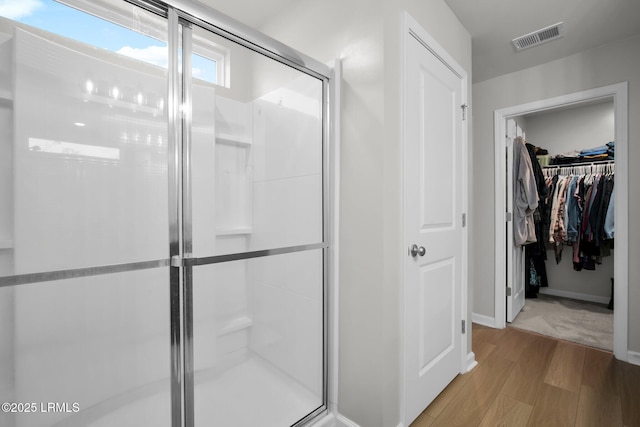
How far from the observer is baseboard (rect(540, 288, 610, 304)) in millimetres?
3718

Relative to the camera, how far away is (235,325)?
4.01ft

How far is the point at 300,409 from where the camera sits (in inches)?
58.3

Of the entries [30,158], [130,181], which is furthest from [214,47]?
[30,158]

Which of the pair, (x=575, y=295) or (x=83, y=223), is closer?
(x=83, y=223)

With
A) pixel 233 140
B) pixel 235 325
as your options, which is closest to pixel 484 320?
pixel 235 325

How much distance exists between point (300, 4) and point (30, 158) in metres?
1.68

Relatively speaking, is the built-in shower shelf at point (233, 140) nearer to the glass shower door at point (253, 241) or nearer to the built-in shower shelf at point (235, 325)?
the glass shower door at point (253, 241)

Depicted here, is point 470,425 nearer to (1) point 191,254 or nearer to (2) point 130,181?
(1) point 191,254

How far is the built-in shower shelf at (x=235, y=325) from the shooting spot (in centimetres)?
118

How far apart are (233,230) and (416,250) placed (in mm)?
980

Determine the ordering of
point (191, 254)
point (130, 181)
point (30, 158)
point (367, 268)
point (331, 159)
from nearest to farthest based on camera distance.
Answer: point (30, 158), point (130, 181), point (191, 254), point (367, 268), point (331, 159)

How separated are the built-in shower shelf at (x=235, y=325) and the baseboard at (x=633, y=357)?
2951mm

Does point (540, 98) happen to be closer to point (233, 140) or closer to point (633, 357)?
point (633, 357)

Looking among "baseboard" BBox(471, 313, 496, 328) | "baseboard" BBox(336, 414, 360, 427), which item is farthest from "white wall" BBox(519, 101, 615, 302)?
"baseboard" BBox(336, 414, 360, 427)
